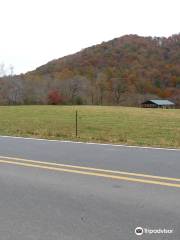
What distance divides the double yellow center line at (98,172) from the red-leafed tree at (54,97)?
301 ft

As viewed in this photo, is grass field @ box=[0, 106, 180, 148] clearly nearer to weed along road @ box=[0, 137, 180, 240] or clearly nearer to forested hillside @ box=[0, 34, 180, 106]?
weed along road @ box=[0, 137, 180, 240]

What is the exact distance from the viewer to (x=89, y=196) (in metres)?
5.74

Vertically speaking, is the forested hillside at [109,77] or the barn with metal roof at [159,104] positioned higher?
the forested hillside at [109,77]

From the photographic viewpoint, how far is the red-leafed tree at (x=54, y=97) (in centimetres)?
10175

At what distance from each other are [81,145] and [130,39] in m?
108

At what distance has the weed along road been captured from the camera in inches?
171

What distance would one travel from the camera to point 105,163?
8539mm

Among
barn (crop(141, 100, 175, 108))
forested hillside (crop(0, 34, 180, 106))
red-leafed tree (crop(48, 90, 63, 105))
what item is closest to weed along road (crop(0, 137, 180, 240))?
forested hillside (crop(0, 34, 180, 106))

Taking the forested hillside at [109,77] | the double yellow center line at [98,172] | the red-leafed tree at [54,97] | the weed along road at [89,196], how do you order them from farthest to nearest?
the forested hillside at [109,77] < the red-leafed tree at [54,97] < the double yellow center line at [98,172] < the weed along road at [89,196]

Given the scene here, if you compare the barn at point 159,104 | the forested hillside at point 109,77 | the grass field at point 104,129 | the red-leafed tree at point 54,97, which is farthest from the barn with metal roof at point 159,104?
the grass field at point 104,129

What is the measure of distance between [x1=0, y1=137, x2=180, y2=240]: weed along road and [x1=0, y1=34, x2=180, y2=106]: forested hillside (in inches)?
3550

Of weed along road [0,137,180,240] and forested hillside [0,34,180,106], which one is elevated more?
forested hillside [0,34,180,106]
